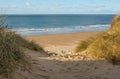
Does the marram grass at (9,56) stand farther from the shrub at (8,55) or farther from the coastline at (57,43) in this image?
the coastline at (57,43)

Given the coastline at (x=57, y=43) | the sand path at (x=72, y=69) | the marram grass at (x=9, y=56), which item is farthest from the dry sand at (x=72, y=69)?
the coastline at (x=57, y=43)

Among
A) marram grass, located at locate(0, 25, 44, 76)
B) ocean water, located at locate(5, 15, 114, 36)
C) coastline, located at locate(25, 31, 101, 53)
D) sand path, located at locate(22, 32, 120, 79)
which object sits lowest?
ocean water, located at locate(5, 15, 114, 36)

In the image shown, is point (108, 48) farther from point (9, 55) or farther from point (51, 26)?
point (51, 26)

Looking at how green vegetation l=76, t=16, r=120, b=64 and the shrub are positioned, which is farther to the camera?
green vegetation l=76, t=16, r=120, b=64

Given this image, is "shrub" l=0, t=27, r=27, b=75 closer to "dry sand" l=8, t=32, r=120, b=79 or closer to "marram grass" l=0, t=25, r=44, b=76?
"marram grass" l=0, t=25, r=44, b=76

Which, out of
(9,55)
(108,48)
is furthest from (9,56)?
(108,48)

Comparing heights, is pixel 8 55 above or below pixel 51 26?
above

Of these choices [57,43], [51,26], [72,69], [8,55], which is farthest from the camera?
[51,26]

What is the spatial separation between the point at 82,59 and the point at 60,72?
203 centimetres

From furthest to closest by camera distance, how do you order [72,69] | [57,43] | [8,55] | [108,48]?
[57,43]
[108,48]
[72,69]
[8,55]

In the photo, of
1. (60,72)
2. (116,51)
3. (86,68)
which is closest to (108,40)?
(116,51)

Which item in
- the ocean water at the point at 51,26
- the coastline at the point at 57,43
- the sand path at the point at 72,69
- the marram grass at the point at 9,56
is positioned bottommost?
the ocean water at the point at 51,26

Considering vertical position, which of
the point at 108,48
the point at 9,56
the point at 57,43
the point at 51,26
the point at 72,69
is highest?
the point at 9,56

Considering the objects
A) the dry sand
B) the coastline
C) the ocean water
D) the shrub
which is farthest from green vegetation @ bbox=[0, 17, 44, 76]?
the coastline
